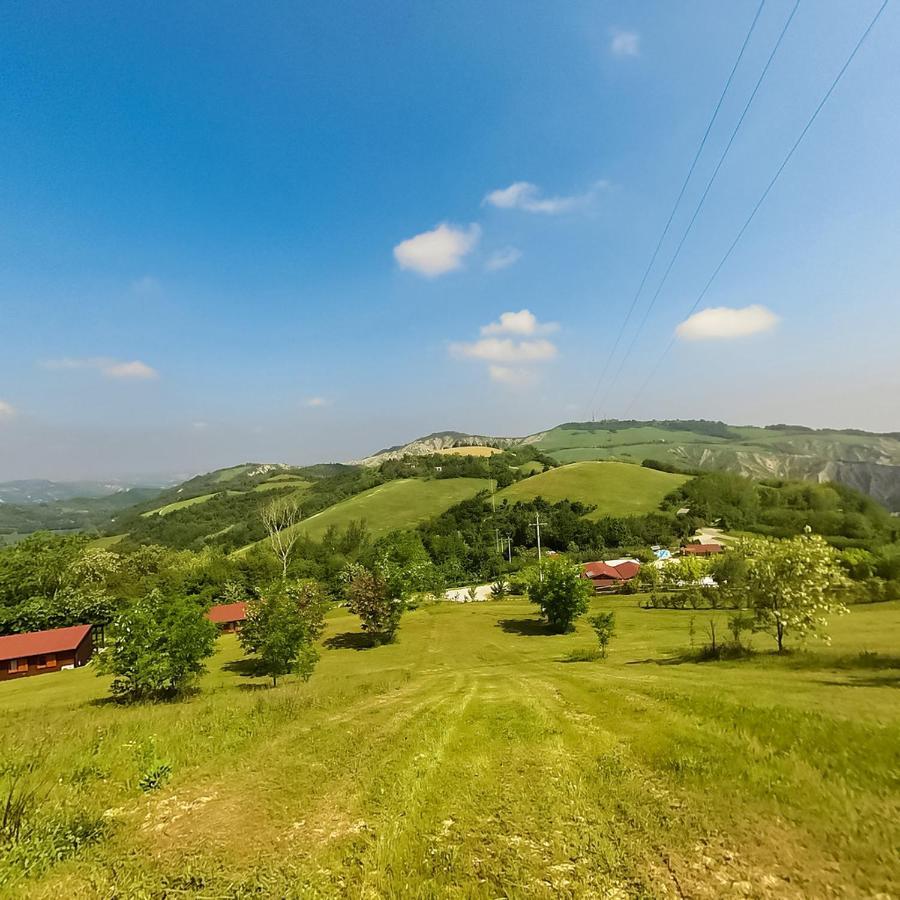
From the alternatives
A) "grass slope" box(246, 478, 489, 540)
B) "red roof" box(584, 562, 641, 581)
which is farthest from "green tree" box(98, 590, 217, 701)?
"grass slope" box(246, 478, 489, 540)

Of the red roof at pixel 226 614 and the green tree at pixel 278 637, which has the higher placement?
the green tree at pixel 278 637

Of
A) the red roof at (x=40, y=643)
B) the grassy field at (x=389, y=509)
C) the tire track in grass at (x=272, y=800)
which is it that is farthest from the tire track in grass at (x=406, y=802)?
the grassy field at (x=389, y=509)

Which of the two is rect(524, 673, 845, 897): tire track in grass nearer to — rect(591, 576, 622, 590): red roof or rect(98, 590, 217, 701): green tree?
rect(98, 590, 217, 701): green tree

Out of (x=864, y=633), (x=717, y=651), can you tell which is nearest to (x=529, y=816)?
(x=717, y=651)

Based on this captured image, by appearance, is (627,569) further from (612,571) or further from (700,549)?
(700,549)

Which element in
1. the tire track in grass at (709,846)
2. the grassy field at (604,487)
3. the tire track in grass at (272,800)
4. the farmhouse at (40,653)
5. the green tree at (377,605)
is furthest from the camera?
the grassy field at (604,487)

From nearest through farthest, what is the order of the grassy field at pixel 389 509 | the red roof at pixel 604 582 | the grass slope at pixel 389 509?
the red roof at pixel 604 582 < the grass slope at pixel 389 509 < the grassy field at pixel 389 509

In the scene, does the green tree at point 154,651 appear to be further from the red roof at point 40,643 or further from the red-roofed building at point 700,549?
the red-roofed building at point 700,549

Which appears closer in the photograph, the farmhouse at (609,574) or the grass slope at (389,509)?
the farmhouse at (609,574)
